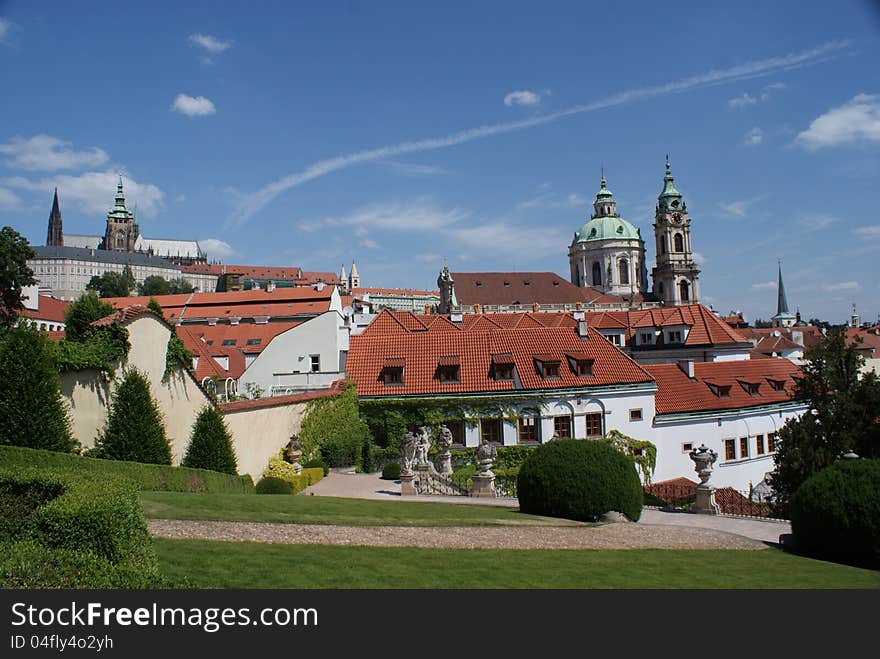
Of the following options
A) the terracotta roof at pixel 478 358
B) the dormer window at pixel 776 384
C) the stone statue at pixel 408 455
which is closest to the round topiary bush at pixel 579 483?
the stone statue at pixel 408 455

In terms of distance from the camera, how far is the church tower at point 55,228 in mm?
176125

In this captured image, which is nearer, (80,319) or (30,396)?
(30,396)

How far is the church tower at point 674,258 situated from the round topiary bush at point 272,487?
363 feet

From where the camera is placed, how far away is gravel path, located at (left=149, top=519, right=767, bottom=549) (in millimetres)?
11797

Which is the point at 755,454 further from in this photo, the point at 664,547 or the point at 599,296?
the point at 599,296

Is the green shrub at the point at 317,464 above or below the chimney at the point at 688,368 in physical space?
below

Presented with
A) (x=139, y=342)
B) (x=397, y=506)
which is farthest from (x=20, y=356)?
(x=397, y=506)

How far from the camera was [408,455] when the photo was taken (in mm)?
25609

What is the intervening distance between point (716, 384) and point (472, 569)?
30234 millimetres

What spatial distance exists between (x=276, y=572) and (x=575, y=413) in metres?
25.4

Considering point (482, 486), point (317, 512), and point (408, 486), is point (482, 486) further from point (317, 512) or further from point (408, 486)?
point (317, 512)

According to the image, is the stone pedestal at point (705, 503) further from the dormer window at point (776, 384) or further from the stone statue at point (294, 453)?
the dormer window at point (776, 384)

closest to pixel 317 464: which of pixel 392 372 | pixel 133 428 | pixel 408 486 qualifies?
pixel 408 486

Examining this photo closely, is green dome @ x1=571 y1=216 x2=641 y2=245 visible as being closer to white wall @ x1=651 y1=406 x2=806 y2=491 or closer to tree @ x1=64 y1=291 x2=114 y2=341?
white wall @ x1=651 y1=406 x2=806 y2=491
